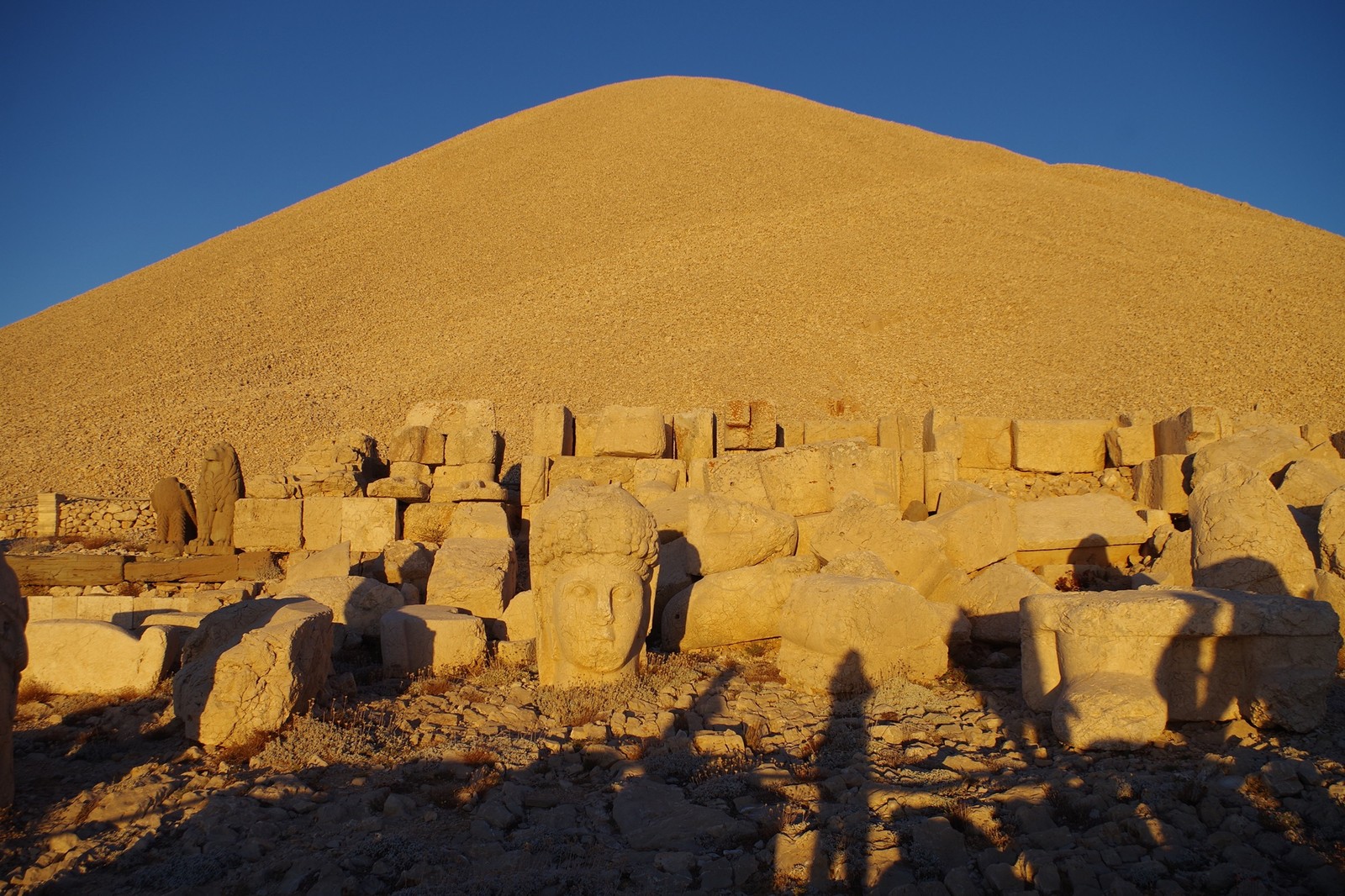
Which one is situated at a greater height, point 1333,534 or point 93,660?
point 1333,534

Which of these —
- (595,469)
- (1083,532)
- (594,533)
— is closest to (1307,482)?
(1083,532)

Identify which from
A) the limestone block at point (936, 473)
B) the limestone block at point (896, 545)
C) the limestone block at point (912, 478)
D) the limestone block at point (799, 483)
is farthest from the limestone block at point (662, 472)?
the limestone block at point (896, 545)

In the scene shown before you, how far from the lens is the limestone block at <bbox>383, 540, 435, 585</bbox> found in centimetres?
925

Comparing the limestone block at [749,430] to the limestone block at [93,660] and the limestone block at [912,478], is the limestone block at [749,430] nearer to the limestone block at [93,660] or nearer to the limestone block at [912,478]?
the limestone block at [912,478]

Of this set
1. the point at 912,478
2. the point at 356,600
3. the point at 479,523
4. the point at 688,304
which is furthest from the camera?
the point at 688,304

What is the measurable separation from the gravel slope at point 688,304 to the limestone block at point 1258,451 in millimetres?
10087

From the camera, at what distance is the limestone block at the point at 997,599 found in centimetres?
682

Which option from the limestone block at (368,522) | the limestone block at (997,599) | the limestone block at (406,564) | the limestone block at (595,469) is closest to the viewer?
the limestone block at (997,599)

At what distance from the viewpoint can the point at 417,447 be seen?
1192cm

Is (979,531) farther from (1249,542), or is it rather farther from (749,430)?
(749,430)

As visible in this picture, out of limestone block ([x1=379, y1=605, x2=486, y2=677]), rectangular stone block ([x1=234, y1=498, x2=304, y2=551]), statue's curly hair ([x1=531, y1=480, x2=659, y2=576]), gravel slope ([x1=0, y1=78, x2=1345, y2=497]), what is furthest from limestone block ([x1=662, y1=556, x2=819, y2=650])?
gravel slope ([x1=0, y1=78, x2=1345, y2=497])

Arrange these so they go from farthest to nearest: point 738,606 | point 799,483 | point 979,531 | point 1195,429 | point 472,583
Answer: point 1195,429
point 799,483
point 472,583
point 979,531
point 738,606

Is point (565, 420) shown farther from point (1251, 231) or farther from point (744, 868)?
point (1251, 231)

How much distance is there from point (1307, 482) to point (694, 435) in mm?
6501
